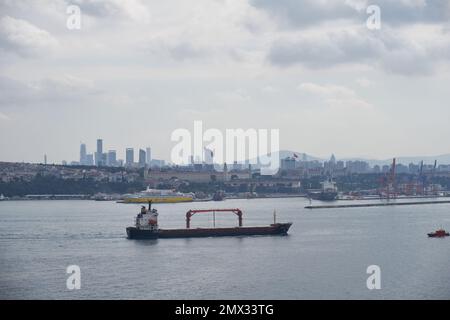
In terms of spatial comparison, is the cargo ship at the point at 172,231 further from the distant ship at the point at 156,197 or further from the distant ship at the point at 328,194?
the distant ship at the point at 328,194

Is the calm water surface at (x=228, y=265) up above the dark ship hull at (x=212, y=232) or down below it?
below

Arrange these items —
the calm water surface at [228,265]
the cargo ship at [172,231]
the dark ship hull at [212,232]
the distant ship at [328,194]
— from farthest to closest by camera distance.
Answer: the distant ship at [328,194] < the dark ship hull at [212,232] < the cargo ship at [172,231] < the calm water surface at [228,265]

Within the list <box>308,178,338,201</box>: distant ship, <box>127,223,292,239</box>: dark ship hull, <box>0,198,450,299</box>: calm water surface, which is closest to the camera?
<box>0,198,450,299</box>: calm water surface

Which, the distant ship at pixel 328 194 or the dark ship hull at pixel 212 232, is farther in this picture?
the distant ship at pixel 328 194

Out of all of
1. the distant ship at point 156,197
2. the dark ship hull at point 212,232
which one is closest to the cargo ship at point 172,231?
the dark ship hull at point 212,232

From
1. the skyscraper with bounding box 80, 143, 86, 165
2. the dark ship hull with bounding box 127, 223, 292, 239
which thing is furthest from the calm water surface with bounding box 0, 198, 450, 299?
the skyscraper with bounding box 80, 143, 86, 165

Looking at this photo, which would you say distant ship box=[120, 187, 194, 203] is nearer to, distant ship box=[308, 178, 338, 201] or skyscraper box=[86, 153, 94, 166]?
distant ship box=[308, 178, 338, 201]

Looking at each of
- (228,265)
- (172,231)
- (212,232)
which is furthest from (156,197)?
(228,265)

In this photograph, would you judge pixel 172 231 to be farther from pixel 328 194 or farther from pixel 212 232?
pixel 328 194
